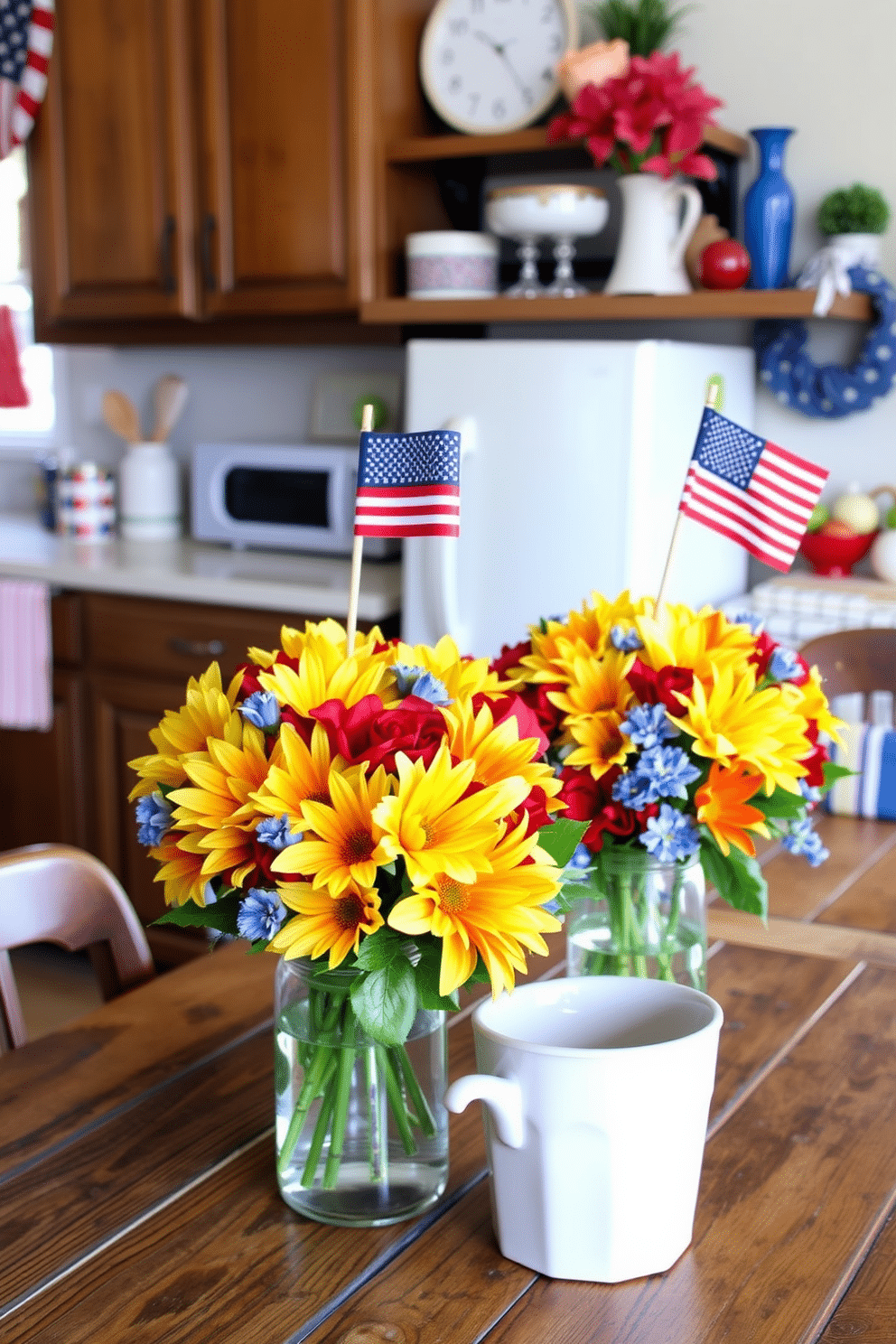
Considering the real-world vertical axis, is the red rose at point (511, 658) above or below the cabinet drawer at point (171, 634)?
above

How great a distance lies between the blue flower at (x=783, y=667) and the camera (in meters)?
0.91

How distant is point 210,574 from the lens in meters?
2.78

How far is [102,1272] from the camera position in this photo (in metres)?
0.74

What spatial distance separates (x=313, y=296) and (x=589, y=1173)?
7.47ft

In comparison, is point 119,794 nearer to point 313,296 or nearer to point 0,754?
point 0,754

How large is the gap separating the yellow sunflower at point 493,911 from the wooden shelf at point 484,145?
2.04m

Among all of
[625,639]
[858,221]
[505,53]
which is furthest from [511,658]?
[505,53]

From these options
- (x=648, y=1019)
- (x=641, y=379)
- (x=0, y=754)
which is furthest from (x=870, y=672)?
(x=0, y=754)

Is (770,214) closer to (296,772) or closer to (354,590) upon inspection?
(354,590)

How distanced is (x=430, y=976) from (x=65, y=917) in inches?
20.5

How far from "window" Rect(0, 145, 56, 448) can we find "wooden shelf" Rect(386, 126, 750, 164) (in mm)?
1491

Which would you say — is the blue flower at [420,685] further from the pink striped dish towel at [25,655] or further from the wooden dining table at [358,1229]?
the pink striped dish towel at [25,655]

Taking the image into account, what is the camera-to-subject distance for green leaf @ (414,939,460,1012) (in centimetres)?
69

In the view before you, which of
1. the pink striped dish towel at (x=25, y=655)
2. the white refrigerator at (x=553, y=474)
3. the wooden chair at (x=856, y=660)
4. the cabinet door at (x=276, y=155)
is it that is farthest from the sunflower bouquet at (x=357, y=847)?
the pink striped dish towel at (x=25, y=655)
